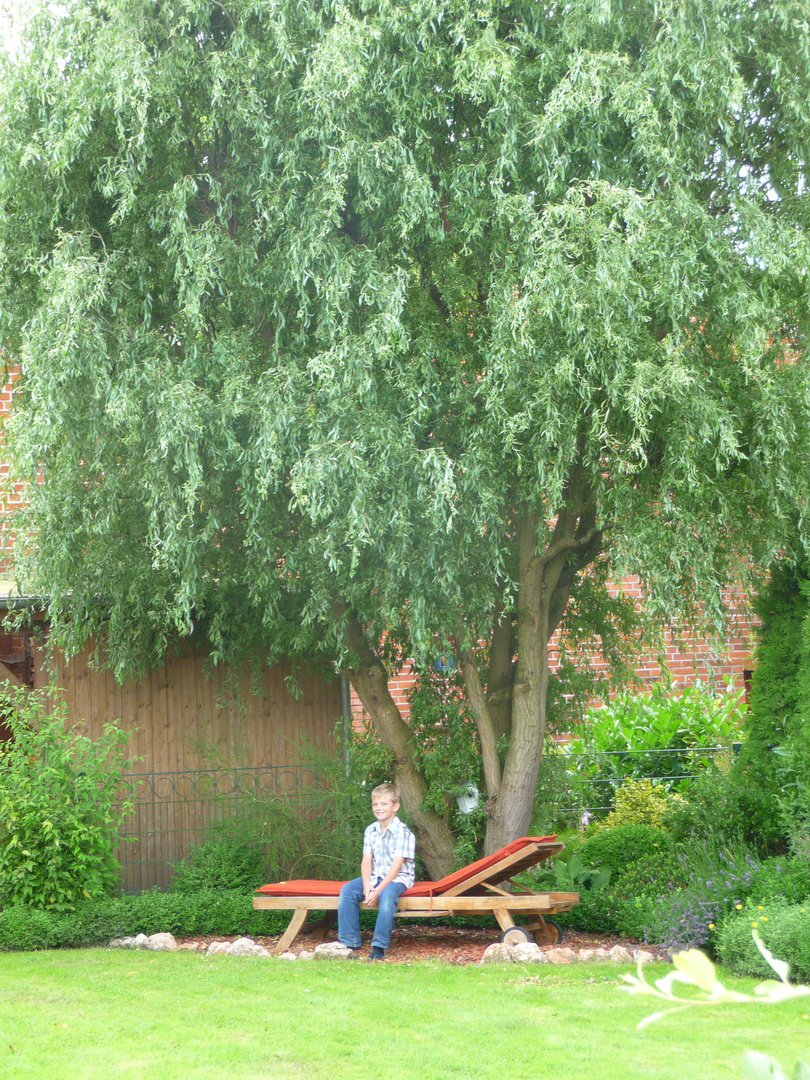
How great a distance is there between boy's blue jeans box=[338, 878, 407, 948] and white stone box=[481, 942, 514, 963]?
0.67m

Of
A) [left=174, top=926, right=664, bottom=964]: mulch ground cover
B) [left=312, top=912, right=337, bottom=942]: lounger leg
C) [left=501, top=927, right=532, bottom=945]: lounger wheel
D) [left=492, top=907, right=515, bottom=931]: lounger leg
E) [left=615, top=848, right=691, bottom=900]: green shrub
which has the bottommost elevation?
[left=174, top=926, right=664, bottom=964]: mulch ground cover

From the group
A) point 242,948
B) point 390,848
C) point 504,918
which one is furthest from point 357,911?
point 504,918

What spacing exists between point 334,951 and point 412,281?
14.8 feet

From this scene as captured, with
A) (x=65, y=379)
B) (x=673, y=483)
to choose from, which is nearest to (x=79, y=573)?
(x=65, y=379)

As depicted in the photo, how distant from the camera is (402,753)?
8344 millimetres

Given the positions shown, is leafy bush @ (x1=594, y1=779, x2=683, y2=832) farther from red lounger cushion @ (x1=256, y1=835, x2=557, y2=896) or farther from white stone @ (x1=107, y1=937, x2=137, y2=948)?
white stone @ (x1=107, y1=937, x2=137, y2=948)

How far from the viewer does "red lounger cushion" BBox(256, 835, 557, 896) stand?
22.5 ft

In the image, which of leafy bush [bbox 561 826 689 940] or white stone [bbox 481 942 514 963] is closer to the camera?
white stone [bbox 481 942 514 963]

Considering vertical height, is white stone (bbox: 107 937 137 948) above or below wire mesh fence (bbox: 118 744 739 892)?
below

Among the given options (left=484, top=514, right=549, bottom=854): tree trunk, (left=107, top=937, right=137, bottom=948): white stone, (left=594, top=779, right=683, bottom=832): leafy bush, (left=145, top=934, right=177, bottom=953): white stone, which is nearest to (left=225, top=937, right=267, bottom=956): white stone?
(left=145, top=934, right=177, bottom=953): white stone

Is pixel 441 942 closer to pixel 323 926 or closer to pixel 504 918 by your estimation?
pixel 323 926

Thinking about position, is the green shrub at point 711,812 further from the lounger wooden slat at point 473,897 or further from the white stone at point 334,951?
the white stone at point 334,951

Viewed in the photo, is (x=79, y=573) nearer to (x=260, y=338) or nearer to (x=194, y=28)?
(x=260, y=338)

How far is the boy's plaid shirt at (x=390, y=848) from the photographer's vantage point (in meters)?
7.25
